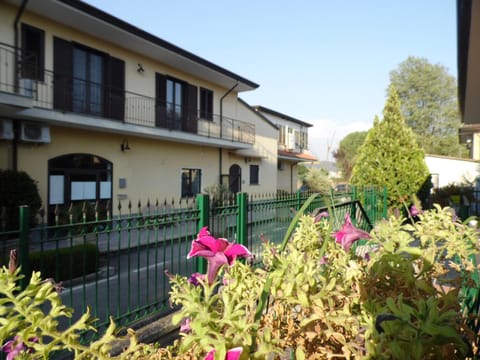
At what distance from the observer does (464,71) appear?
15.6ft

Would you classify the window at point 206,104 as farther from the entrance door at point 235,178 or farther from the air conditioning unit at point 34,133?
the air conditioning unit at point 34,133

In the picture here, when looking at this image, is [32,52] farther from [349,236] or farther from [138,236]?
[349,236]

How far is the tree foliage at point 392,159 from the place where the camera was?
11930 mm

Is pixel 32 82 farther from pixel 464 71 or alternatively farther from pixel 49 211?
pixel 464 71

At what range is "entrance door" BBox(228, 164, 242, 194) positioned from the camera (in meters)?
19.7

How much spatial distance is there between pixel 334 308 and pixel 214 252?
0.49 m

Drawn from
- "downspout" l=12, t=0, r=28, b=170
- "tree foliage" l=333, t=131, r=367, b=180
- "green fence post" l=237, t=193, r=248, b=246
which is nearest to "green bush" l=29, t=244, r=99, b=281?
"green fence post" l=237, t=193, r=248, b=246

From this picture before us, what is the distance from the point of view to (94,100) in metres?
12.0

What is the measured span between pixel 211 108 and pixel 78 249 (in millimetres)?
13026

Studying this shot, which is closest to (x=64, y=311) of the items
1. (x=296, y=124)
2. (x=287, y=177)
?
(x=287, y=177)

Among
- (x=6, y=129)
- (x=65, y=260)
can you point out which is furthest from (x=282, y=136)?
(x=65, y=260)

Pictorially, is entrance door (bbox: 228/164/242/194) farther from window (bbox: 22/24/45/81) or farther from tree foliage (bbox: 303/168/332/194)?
window (bbox: 22/24/45/81)

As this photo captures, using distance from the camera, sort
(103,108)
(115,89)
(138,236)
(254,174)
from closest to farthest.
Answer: (138,236) → (103,108) → (115,89) → (254,174)

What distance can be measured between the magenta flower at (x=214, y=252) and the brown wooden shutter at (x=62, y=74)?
1089 cm
